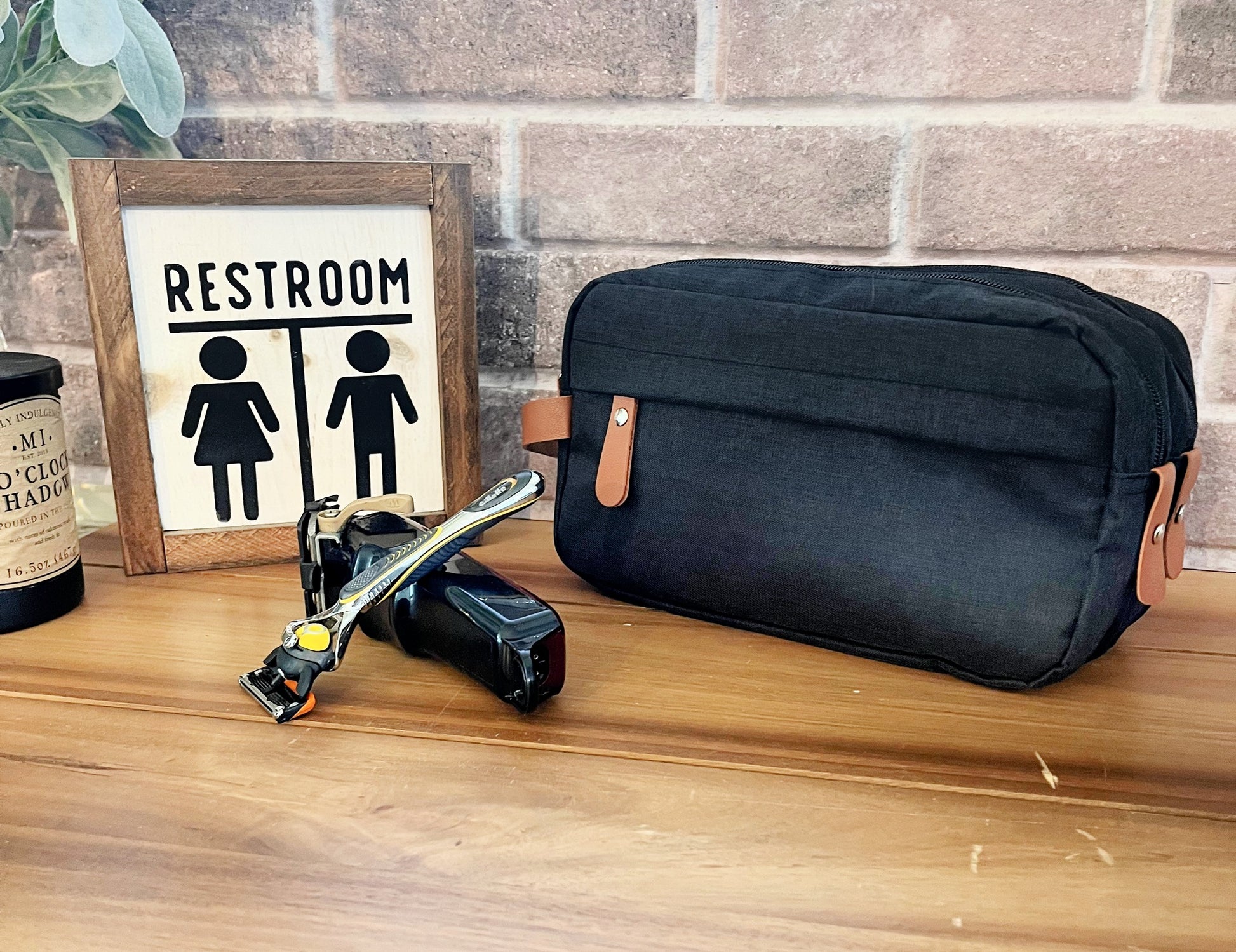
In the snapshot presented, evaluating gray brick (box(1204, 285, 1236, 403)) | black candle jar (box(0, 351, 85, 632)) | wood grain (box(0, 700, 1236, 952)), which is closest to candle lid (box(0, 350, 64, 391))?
black candle jar (box(0, 351, 85, 632))

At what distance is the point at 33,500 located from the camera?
25.2 inches

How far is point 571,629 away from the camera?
2.22ft

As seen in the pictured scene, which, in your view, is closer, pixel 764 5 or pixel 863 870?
pixel 863 870

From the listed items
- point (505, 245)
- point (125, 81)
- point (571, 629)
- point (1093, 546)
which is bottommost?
point (571, 629)

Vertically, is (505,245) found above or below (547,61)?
below

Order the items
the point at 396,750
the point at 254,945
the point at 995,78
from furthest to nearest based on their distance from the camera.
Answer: the point at 995,78, the point at 396,750, the point at 254,945

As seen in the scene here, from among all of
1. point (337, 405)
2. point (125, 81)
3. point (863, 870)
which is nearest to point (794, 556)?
point (863, 870)

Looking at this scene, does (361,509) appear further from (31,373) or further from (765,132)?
(765,132)

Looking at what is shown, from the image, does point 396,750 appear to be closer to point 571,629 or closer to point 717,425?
point 571,629

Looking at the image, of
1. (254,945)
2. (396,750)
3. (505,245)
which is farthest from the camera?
(505,245)

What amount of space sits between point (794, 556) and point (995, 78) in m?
0.42

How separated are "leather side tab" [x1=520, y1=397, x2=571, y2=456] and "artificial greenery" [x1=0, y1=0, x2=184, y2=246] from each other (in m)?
0.34

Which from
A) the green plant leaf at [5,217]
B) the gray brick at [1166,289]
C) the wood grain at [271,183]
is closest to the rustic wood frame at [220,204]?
the wood grain at [271,183]

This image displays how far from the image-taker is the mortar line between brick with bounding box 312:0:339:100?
827 millimetres
